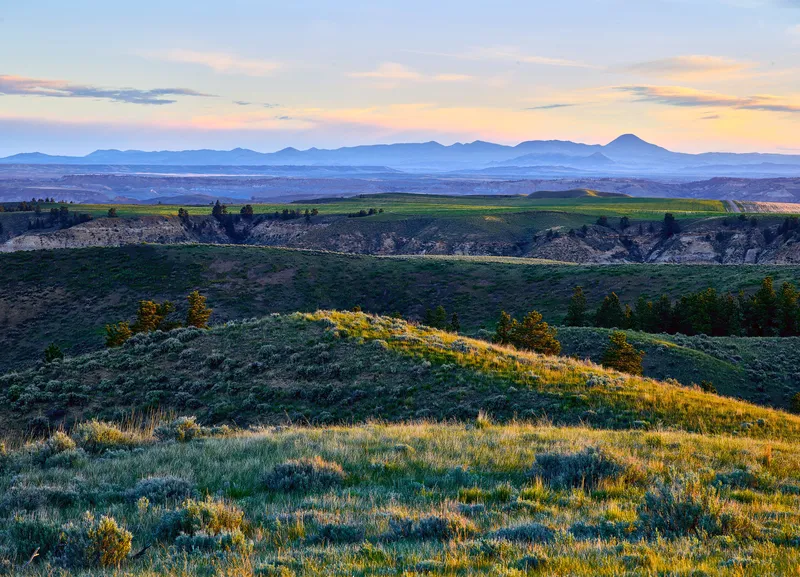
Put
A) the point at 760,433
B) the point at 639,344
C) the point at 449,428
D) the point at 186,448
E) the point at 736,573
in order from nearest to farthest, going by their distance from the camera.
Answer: the point at 736,573, the point at 186,448, the point at 449,428, the point at 760,433, the point at 639,344

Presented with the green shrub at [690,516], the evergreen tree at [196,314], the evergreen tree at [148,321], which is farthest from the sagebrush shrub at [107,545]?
the evergreen tree at [148,321]

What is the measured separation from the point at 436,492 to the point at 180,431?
21.3 feet

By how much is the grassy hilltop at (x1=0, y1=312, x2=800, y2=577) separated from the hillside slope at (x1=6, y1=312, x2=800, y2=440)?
141 millimetres

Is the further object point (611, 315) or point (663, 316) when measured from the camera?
point (663, 316)


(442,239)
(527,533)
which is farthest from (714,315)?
(442,239)

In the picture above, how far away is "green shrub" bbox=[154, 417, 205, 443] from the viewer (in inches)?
485

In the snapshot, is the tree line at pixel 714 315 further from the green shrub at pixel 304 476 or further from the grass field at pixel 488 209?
the grass field at pixel 488 209

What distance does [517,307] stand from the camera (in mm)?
58125

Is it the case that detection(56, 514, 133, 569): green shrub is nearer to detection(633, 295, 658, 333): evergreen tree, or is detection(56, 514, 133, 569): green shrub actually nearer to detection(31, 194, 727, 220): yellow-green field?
detection(633, 295, 658, 333): evergreen tree

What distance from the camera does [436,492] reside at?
327 inches

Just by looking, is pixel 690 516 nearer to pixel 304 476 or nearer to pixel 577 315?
pixel 304 476

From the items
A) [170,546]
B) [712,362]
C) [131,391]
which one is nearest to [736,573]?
[170,546]

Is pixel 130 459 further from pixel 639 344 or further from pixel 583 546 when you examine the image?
pixel 639 344

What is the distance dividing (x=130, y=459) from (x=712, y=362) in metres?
28.0
